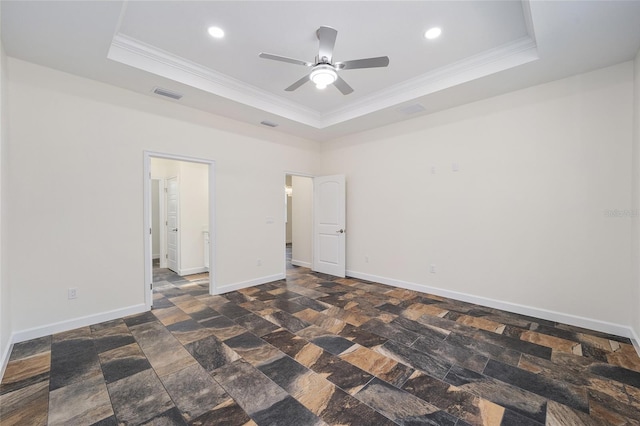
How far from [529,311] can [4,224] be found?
19.7 feet

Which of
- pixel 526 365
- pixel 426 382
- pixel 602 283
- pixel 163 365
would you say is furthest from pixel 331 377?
pixel 602 283

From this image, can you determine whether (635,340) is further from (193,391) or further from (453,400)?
(193,391)

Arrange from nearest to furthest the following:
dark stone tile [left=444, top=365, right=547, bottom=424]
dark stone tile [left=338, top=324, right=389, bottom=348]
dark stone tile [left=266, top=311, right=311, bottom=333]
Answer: dark stone tile [left=444, top=365, right=547, bottom=424], dark stone tile [left=338, top=324, right=389, bottom=348], dark stone tile [left=266, top=311, right=311, bottom=333]

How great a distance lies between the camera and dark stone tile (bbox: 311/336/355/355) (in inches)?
107

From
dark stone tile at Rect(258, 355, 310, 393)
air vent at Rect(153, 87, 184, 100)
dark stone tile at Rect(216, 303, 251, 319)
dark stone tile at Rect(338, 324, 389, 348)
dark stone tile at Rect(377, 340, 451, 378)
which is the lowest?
dark stone tile at Rect(258, 355, 310, 393)

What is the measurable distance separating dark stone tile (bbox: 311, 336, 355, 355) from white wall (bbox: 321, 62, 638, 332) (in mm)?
2228

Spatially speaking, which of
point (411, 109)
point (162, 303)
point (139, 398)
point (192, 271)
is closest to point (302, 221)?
point (192, 271)

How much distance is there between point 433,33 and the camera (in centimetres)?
282

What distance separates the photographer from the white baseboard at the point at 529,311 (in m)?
3.00

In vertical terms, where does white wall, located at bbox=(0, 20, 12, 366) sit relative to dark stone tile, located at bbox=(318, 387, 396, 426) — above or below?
above

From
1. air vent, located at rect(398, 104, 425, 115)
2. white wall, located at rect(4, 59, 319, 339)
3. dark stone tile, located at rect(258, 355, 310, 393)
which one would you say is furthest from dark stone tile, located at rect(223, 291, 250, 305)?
air vent, located at rect(398, 104, 425, 115)

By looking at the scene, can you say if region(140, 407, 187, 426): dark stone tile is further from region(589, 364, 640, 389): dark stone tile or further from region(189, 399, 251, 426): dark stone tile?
region(589, 364, 640, 389): dark stone tile

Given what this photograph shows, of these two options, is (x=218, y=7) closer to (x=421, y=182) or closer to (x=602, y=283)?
(x=421, y=182)

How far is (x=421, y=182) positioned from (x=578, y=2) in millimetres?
2707
